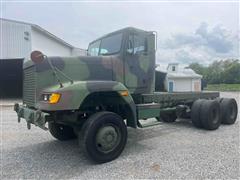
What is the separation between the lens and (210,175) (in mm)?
3555

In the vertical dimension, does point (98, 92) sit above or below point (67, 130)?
above

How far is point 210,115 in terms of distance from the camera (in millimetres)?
6543

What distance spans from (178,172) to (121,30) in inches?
125

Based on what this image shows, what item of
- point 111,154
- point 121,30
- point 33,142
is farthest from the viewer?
point 33,142

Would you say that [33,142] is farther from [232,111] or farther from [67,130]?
[232,111]

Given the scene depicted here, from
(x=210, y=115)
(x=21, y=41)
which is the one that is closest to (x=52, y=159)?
(x=210, y=115)

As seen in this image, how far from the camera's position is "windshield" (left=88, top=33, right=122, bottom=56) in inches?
201

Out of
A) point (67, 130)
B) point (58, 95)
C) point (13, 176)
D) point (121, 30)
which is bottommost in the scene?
point (13, 176)

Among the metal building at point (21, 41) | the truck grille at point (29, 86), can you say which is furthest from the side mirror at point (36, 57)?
the metal building at point (21, 41)

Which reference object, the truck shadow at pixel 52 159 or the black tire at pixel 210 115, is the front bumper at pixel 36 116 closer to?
the truck shadow at pixel 52 159

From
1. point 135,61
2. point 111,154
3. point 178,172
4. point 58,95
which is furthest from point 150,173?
point 135,61

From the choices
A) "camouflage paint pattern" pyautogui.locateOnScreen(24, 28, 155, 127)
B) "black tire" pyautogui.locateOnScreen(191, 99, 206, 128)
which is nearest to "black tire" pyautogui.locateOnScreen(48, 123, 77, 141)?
"camouflage paint pattern" pyautogui.locateOnScreen(24, 28, 155, 127)

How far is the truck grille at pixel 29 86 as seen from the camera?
4346 mm

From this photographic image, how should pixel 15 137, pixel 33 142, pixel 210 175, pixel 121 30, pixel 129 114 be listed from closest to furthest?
pixel 210 175, pixel 129 114, pixel 121 30, pixel 33 142, pixel 15 137
